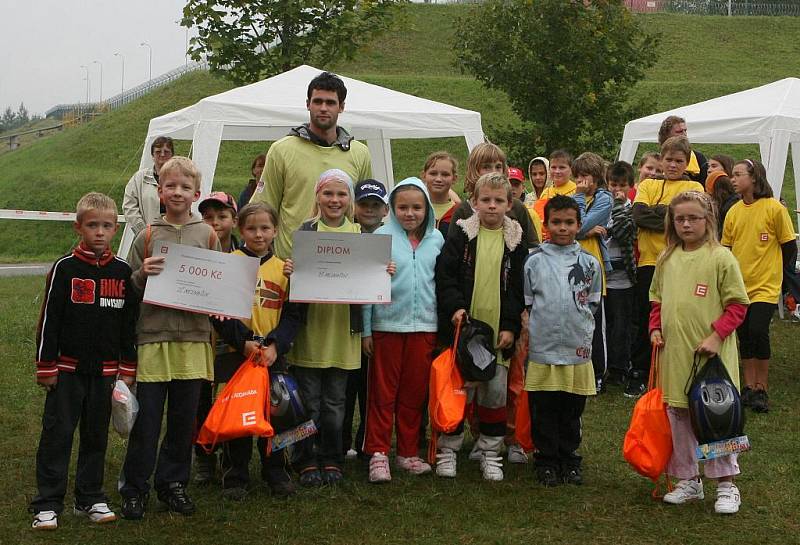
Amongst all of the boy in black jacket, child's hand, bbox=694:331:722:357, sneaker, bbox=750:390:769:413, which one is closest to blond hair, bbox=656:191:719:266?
child's hand, bbox=694:331:722:357

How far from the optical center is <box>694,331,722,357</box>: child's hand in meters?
5.12

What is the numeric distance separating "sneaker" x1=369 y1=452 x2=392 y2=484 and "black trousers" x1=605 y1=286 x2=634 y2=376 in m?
3.46

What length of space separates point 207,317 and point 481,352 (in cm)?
152

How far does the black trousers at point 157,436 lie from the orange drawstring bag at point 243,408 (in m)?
0.11

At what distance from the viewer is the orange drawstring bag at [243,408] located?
5004mm

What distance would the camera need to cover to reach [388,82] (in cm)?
3844

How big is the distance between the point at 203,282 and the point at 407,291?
1231 millimetres

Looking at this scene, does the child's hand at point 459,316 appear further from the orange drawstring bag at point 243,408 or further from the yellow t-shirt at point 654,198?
the yellow t-shirt at point 654,198

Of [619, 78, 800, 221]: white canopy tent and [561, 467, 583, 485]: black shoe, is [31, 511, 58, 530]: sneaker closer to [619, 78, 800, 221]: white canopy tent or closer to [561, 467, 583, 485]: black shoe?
[561, 467, 583, 485]: black shoe

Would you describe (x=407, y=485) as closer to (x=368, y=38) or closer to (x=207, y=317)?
(x=207, y=317)

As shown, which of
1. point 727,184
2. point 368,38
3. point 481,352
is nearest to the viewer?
point 481,352

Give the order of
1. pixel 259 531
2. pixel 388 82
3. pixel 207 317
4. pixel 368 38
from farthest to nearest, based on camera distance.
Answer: pixel 388 82, pixel 368 38, pixel 207 317, pixel 259 531

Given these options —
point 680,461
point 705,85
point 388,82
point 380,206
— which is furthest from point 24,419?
point 705,85

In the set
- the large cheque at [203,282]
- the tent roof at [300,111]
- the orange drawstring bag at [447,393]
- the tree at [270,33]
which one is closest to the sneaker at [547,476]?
the orange drawstring bag at [447,393]
